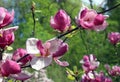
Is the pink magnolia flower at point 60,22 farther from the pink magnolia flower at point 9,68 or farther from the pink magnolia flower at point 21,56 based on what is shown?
the pink magnolia flower at point 9,68

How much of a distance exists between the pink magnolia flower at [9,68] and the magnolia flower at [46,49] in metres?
0.06

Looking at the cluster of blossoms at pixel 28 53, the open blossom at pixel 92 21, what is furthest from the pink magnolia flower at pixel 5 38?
the open blossom at pixel 92 21

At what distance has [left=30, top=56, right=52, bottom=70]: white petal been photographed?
1.48 m

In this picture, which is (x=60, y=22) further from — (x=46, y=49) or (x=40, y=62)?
(x=40, y=62)

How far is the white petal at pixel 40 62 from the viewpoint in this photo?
4.86 ft

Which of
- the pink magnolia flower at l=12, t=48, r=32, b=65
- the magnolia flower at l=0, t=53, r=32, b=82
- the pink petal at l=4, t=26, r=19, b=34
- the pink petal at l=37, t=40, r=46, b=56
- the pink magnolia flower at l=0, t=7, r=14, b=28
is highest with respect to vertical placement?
the pink magnolia flower at l=0, t=7, r=14, b=28

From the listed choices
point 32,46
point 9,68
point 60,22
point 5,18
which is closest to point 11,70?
point 9,68

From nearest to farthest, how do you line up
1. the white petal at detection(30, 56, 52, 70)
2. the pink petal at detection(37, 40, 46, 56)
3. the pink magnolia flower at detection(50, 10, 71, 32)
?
1. the white petal at detection(30, 56, 52, 70)
2. the pink petal at detection(37, 40, 46, 56)
3. the pink magnolia flower at detection(50, 10, 71, 32)

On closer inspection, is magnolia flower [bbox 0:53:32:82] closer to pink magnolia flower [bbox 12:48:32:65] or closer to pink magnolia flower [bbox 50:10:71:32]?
pink magnolia flower [bbox 12:48:32:65]

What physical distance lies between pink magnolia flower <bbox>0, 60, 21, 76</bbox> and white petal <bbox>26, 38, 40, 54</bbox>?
74 mm

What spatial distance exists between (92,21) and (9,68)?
1.27ft

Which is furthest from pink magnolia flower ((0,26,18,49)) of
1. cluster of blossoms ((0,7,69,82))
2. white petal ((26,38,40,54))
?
white petal ((26,38,40,54))

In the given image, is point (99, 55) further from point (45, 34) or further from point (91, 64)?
point (91, 64)

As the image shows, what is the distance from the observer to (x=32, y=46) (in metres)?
1.55
